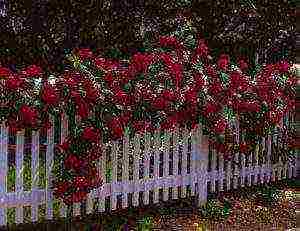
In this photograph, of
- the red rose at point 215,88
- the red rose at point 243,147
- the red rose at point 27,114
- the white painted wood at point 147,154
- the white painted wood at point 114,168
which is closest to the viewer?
the red rose at point 27,114

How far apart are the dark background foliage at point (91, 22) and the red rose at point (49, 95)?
242 cm

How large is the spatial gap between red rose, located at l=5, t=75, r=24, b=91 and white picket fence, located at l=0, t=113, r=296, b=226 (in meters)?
0.35

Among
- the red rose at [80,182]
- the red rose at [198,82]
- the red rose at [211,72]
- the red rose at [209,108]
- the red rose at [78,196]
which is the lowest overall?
the red rose at [78,196]

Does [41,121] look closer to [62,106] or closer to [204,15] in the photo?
[62,106]

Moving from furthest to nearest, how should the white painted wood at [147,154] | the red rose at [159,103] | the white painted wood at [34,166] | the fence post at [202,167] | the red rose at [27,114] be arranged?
the fence post at [202,167]
the white painted wood at [147,154]
the red rose at [159,103]
the white painted wood at [34,166]
the red rose at [27,114]

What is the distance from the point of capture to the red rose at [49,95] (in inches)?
211

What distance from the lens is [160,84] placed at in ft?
19.9

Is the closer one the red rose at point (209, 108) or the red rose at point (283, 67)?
the red rose at point (209, 108)

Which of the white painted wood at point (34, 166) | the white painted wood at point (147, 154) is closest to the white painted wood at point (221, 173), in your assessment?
the white painted wood at point (147, 154)

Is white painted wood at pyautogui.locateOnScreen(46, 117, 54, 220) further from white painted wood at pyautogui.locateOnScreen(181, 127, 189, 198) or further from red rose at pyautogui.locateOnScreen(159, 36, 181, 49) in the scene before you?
red rose at pyautogui.locateOnScreen(159, 36, 181, 49)

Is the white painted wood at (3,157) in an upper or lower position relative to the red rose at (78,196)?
upper

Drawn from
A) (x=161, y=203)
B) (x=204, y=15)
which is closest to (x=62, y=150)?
(x=161, y=203)

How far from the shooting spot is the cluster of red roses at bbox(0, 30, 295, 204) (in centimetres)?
542

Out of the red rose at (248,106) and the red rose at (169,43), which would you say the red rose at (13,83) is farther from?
the red rose at (248,106)
